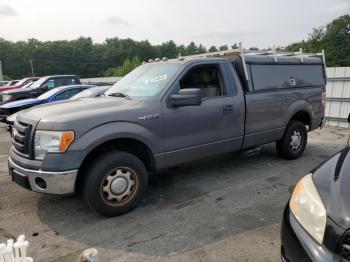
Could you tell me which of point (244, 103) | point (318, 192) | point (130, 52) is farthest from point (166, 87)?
point (130, 52)

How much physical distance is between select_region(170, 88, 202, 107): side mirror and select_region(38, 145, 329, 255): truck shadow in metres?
1.30

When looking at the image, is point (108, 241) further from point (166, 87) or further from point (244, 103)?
point (244, 103)

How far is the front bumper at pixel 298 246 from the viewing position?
1.96 m

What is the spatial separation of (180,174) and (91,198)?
2162mm

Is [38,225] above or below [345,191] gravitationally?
below

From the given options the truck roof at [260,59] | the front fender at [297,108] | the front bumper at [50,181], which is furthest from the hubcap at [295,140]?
the front bumper at [50,181]

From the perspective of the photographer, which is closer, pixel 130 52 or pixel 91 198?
pixel 91 198

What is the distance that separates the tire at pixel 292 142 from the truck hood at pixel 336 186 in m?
3.56

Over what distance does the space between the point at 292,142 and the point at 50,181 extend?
4.46 m

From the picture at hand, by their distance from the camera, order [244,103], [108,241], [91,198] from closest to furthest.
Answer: [108,241], [91,198], [244,103]

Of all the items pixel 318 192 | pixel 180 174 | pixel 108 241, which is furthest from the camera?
pixel 180 174

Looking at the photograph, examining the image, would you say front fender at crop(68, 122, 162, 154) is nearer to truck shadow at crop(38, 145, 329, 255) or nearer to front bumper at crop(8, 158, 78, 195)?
front bumper at crop(8, 158, 78, 195)

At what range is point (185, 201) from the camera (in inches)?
178

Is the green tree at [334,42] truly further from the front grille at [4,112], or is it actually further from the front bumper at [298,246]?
the front bumper at [298,246]
